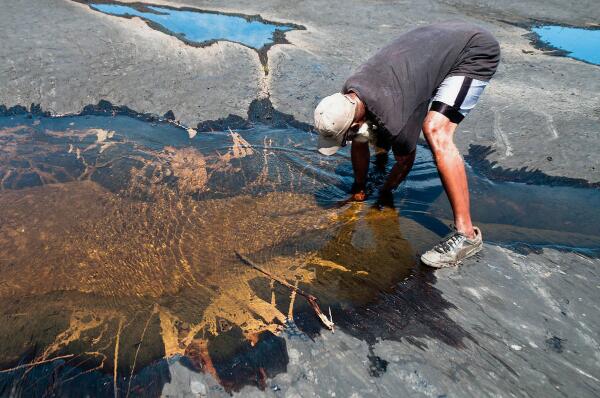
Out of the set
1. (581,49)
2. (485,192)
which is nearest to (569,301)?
(485,192)

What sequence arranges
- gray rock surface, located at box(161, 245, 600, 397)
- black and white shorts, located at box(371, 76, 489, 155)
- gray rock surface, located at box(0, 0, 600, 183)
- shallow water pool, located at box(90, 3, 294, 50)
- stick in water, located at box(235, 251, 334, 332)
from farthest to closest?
shallow water pool, located at box(90, 3, 294, 50) → gray rock surface, located at box(0, 0, 600, 183) → black and white shorts, located at box(371, 76, 489, 155) → stick in water, located at box(235, 251, 334, 332) → gray rock surface, located at box(161, 245, 600, 397)

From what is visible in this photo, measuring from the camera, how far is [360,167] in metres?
2.68

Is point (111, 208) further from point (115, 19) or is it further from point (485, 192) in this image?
point (115, 19)

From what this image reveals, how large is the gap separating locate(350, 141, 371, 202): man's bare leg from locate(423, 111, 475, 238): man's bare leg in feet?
1.61

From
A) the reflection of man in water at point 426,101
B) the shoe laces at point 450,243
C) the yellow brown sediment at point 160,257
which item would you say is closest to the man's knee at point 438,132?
the reflection of man in water at point 426,101

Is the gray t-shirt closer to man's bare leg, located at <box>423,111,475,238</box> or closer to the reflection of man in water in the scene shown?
the reflection of man in water

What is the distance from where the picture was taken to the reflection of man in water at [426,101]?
198cm

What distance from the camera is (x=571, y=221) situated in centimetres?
259

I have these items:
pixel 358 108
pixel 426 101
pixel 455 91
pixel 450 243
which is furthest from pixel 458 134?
pixel 358 108

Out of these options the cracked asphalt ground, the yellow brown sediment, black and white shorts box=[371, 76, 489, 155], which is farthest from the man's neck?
the cracked asphalt ground

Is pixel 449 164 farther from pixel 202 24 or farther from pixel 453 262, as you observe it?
pixel 202 24

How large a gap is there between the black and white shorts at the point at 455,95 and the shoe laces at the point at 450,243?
60 cm

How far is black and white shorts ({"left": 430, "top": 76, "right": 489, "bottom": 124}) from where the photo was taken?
218 centimetres

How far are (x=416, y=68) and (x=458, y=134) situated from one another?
1.44 metres
